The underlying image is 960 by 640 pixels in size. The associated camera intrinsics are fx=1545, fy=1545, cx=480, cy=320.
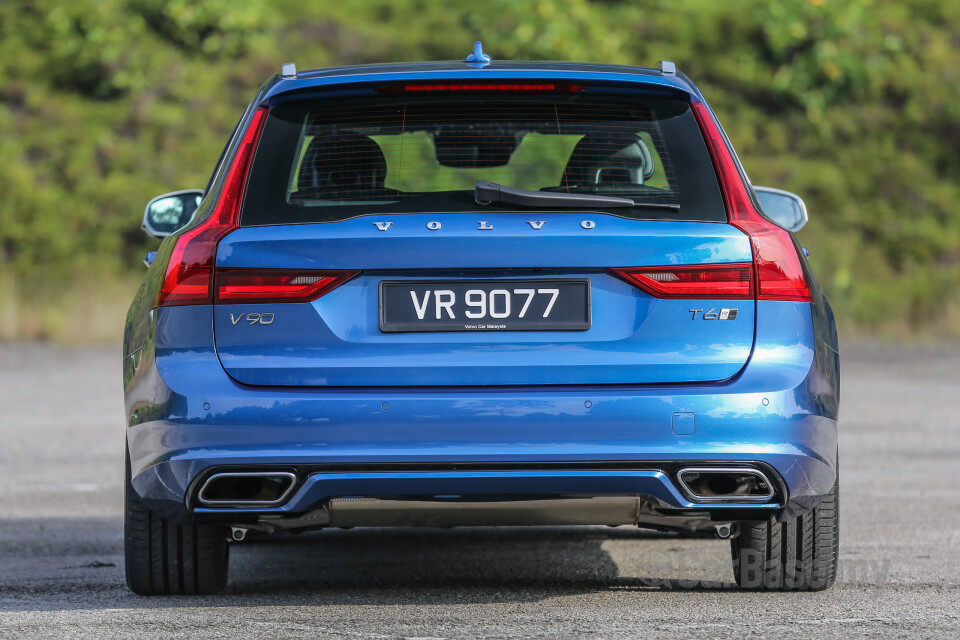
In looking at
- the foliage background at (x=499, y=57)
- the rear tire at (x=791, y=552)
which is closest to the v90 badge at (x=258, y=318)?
the rear tire at (x=791, y=552)

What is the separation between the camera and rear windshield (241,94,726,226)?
461 cm

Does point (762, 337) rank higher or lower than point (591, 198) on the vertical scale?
lower

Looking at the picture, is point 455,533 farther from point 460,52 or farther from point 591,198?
point 460,52

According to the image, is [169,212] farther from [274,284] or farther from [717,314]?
[717,314]

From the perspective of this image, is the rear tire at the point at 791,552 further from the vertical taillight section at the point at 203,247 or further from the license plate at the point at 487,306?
the vertical taillight section at the point at 203,247

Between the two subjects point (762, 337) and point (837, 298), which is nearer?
point (762, 337)

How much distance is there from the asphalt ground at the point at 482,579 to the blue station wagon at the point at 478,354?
1.09 feet

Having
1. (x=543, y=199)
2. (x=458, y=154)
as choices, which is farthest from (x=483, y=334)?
(x=458, y=154)

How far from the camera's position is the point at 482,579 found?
5602mm

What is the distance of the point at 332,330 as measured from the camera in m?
4.41

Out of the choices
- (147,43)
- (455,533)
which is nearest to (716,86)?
(147,43)

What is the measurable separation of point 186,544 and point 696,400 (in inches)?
70.9

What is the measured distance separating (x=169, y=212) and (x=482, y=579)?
191 centimetres

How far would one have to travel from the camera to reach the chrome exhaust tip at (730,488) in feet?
14.7
